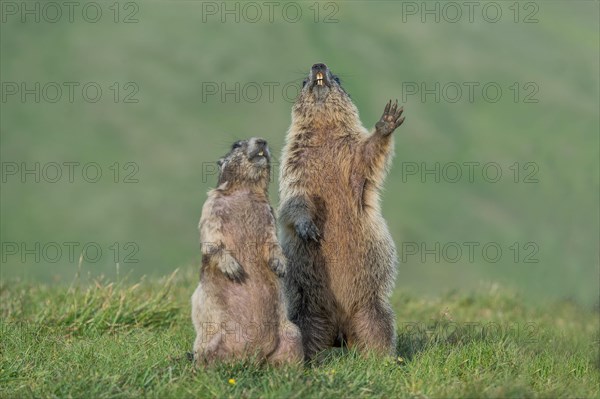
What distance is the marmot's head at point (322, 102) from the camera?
9266mm

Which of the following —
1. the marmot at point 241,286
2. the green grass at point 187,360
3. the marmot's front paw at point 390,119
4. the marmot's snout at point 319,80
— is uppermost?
the marmot's snout at point 319,80

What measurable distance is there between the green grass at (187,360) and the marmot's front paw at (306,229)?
1.11 metres

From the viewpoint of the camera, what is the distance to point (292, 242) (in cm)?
866

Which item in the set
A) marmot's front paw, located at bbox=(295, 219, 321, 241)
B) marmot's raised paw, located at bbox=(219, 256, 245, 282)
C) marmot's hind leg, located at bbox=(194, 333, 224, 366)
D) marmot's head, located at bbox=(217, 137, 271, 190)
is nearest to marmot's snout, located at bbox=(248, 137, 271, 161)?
marmot's head, located at bbox=(217, 137, 271, 190)

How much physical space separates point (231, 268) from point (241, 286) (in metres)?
0.22

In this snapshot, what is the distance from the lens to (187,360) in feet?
24.7

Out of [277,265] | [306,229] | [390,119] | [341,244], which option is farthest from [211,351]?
[390,119]

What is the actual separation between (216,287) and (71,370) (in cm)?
135

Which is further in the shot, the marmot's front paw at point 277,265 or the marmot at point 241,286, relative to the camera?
the marmot's front paw at point 277,265

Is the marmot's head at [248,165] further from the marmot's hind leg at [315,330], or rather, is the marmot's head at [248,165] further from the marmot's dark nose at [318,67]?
the marmot's dark nose at [318,67]

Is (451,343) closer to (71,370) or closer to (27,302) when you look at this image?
(71,370)

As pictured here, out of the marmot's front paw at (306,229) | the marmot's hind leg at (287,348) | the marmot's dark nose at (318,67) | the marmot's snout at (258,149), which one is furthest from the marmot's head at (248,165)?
the marmot's dark nose at (318,67)

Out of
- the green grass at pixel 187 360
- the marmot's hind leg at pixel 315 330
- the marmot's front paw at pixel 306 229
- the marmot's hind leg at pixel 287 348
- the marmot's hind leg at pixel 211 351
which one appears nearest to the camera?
the green grass at pixel 187 360

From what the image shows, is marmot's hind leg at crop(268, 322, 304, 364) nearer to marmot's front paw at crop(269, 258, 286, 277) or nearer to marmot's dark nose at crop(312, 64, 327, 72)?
marmot's front paw at crop(269, 258, 286, 277)
